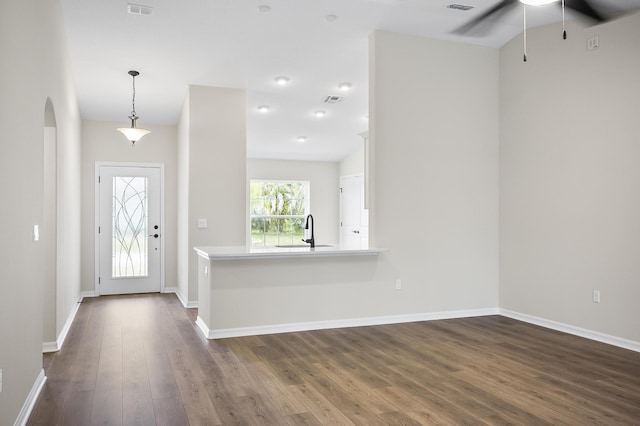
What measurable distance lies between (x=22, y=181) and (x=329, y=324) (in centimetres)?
317

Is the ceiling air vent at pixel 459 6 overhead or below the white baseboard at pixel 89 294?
overhead

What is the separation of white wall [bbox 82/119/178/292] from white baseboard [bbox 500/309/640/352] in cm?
503

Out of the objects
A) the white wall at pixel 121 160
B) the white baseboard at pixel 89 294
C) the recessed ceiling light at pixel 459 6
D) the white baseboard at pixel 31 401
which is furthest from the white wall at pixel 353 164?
the white baseboard at pixel 31 401

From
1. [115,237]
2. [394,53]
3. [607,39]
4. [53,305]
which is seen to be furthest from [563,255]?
[115,237]

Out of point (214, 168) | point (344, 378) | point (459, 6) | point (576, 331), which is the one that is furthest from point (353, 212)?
point (344, 378)

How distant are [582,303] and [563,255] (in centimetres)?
50

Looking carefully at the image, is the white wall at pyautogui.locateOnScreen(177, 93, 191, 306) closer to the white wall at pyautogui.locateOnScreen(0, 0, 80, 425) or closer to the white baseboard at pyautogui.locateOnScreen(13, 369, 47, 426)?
the white wall at pyautogui.locateOnScreen(0, 0, 80, 425)

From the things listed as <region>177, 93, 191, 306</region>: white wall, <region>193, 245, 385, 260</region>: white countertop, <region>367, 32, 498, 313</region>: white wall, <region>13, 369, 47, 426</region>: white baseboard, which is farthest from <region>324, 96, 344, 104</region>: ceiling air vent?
<region>13, 369, 47, 426</region>: white baseboard

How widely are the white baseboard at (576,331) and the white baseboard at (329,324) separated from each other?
29cm

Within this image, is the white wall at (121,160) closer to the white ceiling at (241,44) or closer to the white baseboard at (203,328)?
the white ceiling at (241,44)

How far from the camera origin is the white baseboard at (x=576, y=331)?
4309 millimetres

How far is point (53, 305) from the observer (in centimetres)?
430

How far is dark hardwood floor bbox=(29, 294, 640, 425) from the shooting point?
9.30 ft

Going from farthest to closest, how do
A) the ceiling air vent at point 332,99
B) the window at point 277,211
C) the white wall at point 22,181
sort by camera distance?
the window at point 277,211 → the ceiling air vent at point 332,99 → the white wall at point 22,181
